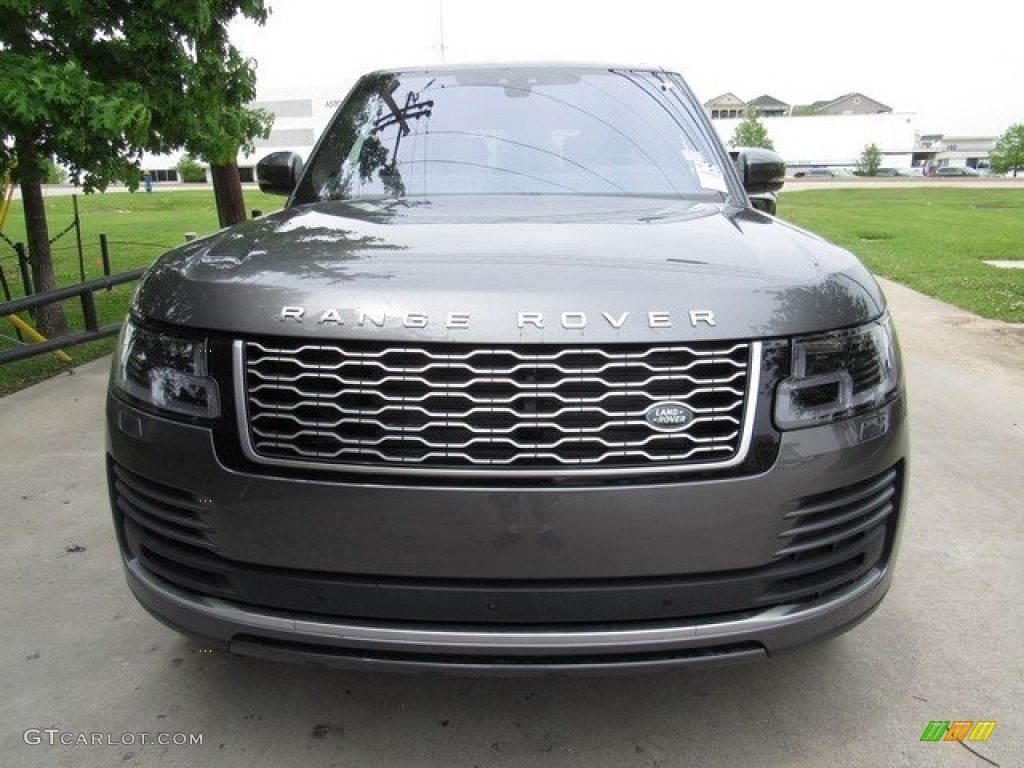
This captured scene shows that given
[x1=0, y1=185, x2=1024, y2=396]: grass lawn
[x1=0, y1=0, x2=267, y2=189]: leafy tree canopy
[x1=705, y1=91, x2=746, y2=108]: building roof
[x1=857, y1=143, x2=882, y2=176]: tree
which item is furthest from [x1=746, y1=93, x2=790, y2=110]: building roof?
[x1=0, y1=0, x2=267, y2=189]: leafy tree canopy

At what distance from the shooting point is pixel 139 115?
19.2 ft

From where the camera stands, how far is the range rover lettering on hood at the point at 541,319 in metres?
1.86

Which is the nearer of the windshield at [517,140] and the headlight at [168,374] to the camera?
the headlight at [168,374]

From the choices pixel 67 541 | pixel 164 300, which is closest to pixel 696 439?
pixel 164 300

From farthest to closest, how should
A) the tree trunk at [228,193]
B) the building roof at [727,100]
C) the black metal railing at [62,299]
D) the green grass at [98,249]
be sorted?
the building roof at [727,100] < the tree trunk at [228,193] < the green grass at [98,249] < the black metal railing at [62,299]

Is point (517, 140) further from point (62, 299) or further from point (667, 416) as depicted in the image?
point (62, 299)

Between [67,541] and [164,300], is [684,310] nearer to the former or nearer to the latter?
[164,300]

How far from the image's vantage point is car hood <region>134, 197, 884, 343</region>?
1.88 metres

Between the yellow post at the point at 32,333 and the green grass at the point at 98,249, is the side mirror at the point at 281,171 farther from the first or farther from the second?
the yellow post at the point at 32,333

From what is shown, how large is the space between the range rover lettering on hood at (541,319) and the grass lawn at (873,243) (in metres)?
4.31

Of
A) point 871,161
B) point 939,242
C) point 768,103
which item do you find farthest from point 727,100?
point 939,242

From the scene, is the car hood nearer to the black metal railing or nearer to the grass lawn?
the grass lawn

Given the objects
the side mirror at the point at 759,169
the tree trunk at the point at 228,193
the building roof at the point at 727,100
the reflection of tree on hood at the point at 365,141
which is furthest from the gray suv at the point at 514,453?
the building roof at the point at 727,100

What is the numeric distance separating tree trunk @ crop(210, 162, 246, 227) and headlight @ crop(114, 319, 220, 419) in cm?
848
